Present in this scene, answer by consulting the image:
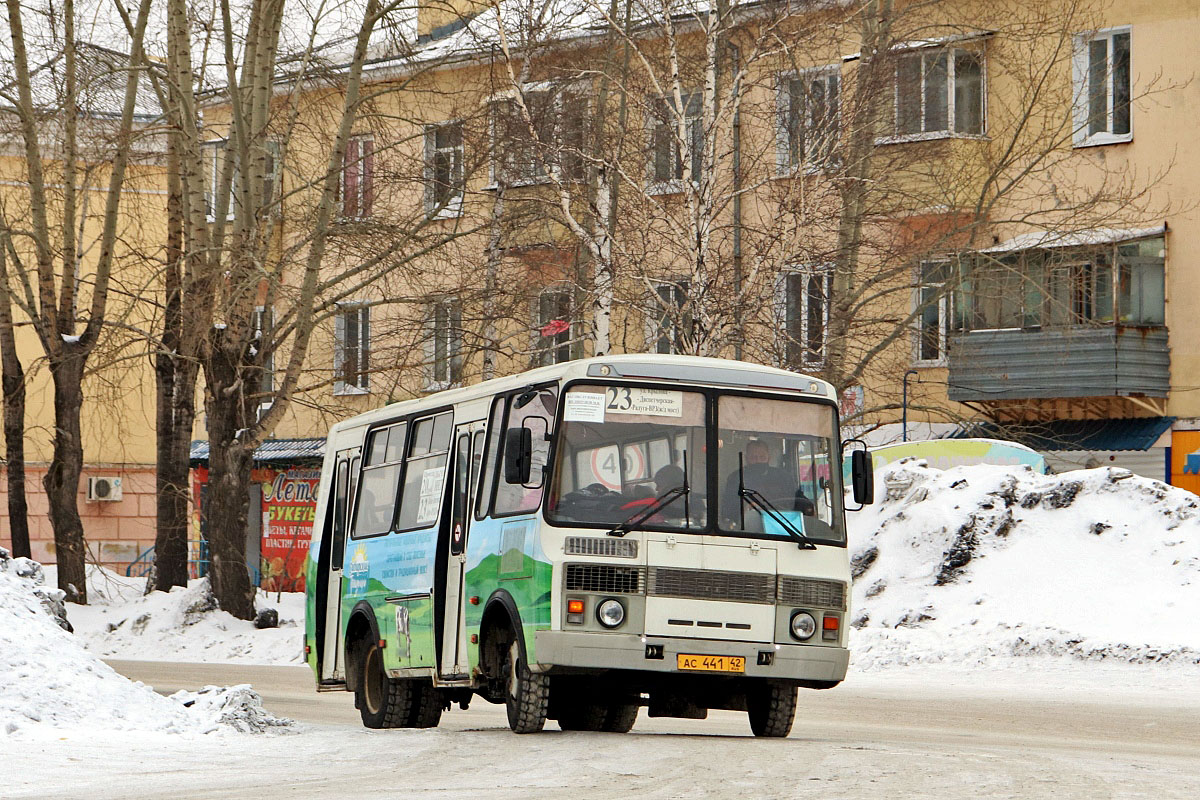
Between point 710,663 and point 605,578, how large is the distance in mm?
951

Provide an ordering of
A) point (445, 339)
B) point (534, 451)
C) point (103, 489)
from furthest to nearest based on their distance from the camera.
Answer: point (103, 489)
point (445, 339)
point (534, 451)

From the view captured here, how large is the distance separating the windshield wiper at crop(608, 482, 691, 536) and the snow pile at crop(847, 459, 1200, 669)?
11.2 metres

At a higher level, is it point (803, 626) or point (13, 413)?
point (13, 413)

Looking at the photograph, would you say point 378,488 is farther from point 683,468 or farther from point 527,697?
point 683,468

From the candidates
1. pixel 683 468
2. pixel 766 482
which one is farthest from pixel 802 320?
pixel 683 468

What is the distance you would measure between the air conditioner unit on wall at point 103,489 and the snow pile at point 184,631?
62.5ft

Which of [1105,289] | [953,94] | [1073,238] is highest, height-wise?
[953,94]

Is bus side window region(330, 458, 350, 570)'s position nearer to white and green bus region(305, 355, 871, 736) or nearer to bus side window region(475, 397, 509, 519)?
white and green bus region(305, 355, 871, 736)

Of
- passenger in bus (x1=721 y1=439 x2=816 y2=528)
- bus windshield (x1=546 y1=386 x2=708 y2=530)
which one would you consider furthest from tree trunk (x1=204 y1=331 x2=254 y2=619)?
passenger in bus (x1=721 y1=439 x2=816 y2=528)

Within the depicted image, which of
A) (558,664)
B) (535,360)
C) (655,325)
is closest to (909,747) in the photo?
(558,664)

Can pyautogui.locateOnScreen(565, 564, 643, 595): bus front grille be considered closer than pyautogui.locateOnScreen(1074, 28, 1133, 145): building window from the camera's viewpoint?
Yes

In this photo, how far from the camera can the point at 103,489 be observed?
175 feet

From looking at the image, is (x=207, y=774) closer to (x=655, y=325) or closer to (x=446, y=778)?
(x=446, y=778)

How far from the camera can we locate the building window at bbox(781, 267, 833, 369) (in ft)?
89.6
